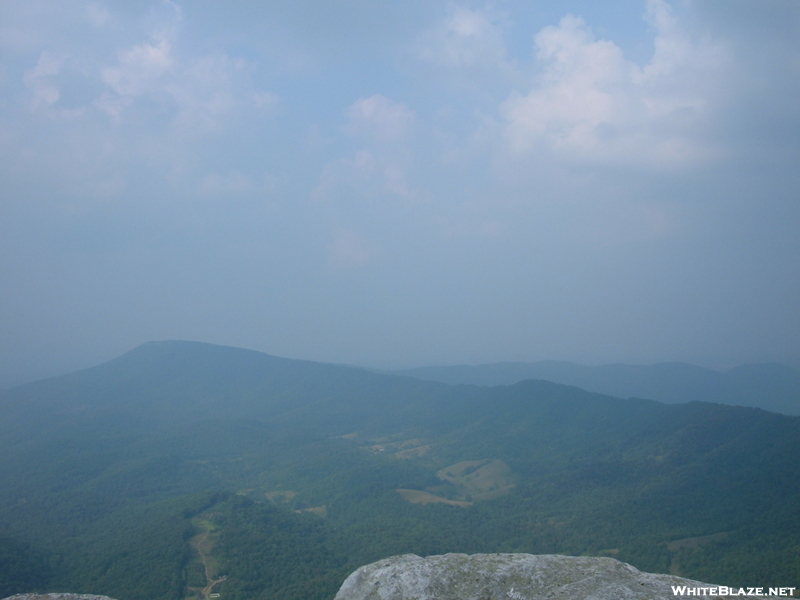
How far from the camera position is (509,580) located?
1739 centimetres

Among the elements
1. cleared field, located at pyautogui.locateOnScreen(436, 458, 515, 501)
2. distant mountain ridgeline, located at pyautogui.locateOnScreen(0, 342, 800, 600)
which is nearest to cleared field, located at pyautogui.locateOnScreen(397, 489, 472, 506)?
distant mountain ridgeline, located at pyautogui.locateOnScreen(0, 342, 800, 600)

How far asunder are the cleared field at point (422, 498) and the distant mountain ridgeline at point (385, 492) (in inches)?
23.4

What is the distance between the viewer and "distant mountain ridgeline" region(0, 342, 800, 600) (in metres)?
54.9

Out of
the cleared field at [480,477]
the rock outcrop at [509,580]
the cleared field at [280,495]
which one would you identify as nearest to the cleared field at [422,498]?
the cleared field at [480,477]

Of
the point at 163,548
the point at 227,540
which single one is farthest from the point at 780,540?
the point at 163,548

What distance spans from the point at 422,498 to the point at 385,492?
789 cm

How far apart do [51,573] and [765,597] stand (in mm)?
70739

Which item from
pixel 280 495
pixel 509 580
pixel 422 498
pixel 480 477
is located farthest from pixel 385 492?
pixel 509 580

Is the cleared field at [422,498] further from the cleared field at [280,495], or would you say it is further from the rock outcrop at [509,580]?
the rock outcrop at [509,580]

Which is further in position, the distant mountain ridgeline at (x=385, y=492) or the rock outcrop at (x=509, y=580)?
the distant mountain ridgeline at (x=385, y=492)

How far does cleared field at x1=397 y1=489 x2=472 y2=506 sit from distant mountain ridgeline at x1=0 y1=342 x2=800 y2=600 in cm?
60

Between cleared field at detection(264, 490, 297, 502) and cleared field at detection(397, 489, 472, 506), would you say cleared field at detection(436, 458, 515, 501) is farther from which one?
cleared field at detection(264, 490, 297, 502)

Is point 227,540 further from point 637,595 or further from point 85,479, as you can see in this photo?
point 85,479

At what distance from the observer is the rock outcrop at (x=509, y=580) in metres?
15.6
